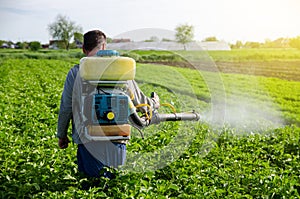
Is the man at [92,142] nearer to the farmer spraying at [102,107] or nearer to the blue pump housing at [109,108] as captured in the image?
the farmer spraying at [102,107]

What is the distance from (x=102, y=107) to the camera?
130 inches

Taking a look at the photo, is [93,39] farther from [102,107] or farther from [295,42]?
[295,42]

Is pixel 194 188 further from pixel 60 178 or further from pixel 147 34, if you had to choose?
pixel 147 34

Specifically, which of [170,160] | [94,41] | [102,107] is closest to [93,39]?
[94,41]

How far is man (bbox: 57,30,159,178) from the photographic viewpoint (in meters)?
3.71

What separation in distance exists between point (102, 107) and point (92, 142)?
0.59 m

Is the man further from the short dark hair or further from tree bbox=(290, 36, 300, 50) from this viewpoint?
tree bbox=(290, 36, 300, 50)

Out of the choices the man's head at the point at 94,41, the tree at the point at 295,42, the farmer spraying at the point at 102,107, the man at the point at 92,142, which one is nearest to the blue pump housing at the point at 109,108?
the farmer spraying at the point at 102,107

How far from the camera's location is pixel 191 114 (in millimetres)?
3959

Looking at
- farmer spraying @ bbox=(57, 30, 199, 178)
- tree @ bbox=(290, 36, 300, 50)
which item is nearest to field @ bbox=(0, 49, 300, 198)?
farmer spraying @ bbox=(57, 30, 199, 178)

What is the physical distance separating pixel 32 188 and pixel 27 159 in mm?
665

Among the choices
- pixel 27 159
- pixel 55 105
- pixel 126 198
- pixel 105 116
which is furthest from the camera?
pixel 55 105

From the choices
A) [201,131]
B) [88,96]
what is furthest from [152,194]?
[201,131]

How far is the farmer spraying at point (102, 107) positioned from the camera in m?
3.27
